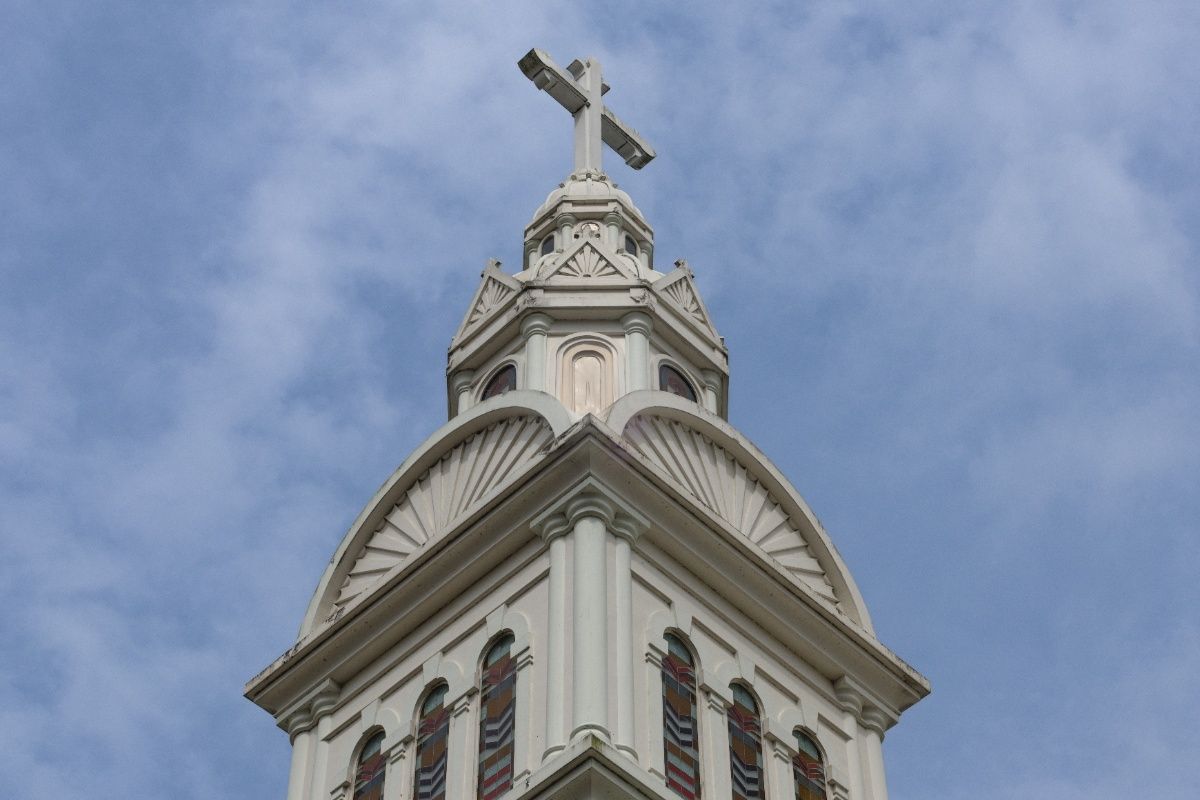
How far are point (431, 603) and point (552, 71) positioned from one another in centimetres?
1327

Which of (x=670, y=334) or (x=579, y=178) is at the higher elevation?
(x=579, y=178)

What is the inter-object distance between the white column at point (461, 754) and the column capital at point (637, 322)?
25.2 ft

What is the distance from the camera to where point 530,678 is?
112ft

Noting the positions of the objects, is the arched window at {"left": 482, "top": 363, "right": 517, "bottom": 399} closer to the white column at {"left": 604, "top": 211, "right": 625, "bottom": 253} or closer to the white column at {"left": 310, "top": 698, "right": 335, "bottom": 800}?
the white column at {"left": 604, "top": 211, "right": 625, "bottom": 253}

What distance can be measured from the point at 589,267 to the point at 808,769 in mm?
9358

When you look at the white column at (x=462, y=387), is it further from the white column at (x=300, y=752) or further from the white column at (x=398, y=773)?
the white column at (x=398, y=773)

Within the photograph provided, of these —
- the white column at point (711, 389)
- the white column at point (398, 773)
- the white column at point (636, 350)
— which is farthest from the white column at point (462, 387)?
the white column at point (398, 773)

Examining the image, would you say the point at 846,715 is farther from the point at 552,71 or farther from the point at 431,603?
the point at 552,71

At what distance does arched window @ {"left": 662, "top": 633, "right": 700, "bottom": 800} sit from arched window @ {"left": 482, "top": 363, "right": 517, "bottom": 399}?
6.52 metres

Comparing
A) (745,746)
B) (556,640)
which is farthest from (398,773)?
(745,746)

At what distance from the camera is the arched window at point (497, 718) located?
33.2 m

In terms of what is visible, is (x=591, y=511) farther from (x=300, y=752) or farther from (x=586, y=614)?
(x=300, y=752)

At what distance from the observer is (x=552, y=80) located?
47.2 m

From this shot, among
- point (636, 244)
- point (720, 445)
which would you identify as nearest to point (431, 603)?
point (720, 445)
